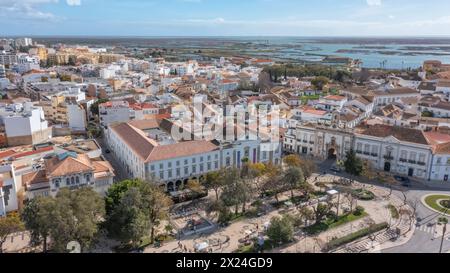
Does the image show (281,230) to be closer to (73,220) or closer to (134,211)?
(134,211)

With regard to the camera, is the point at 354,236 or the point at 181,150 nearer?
the point at 354,236

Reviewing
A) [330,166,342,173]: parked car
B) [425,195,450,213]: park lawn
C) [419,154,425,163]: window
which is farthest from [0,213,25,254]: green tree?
[419,154,425,163]: window

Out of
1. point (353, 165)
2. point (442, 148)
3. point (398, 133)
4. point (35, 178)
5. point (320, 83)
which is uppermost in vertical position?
point (320, 83)

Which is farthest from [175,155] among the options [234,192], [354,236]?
[354,236]

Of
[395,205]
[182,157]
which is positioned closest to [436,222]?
[395,205]

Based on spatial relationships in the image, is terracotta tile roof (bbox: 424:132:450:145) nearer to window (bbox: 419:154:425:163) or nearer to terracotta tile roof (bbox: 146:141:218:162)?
window (bbox: 419:154:425:163)

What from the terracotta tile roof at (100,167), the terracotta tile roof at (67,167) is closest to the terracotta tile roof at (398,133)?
the terracotta tile roof at (100,167)
